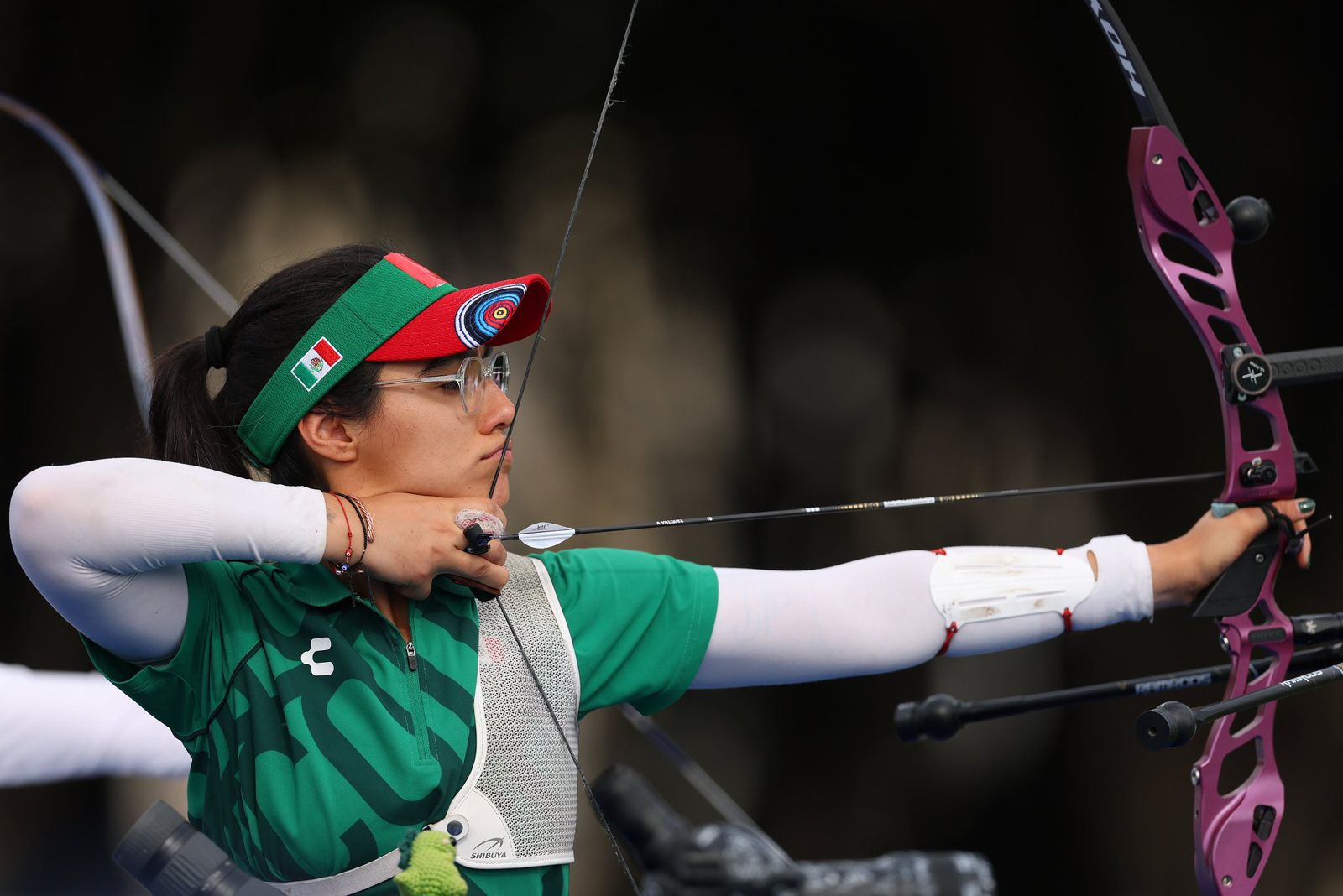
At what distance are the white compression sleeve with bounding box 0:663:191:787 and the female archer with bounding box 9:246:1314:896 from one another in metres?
0.68

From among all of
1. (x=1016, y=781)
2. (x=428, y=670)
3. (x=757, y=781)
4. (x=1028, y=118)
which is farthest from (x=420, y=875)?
(x=1028, y=118)

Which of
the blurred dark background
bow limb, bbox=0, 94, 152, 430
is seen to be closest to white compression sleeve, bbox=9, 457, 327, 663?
bow limb, bbox=0, 94, 152, 430

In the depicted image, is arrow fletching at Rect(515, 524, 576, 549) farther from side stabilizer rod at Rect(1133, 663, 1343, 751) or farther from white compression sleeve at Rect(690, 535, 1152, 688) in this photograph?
side stabilizer rod at Rect(1133, 663, 1343, 751)

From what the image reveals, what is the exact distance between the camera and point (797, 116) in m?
2.73

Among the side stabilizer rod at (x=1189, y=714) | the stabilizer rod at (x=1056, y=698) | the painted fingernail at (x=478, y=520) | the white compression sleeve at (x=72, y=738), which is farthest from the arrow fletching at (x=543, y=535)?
the white compression sleeve at (x=72, y=738)

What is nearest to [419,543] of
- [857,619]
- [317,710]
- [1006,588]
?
[317,710]

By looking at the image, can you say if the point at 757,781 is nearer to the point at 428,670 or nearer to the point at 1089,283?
the point at 1089,283

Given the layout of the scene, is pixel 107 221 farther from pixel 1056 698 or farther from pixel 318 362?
pixel 1056 698

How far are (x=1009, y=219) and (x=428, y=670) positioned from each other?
1858mm

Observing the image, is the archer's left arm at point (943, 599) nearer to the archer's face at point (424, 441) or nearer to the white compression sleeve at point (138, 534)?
the archer's face at point (424, 441)

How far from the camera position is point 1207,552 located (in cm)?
138

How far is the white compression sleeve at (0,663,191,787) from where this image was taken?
72.0 inches

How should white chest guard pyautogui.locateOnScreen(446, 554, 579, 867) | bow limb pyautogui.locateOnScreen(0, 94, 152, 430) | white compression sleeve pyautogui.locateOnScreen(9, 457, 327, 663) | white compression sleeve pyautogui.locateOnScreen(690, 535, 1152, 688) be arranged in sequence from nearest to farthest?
white compression sleeve pyautogui.locateOnScreen(9, 457, 327, 663), white chest guard pyautogui.locateOnScreen(446, 554, 579, 867), white compression sleeve pyautogui.locateOnScreen(690, 535, 1152, 688), bow limb pyautogui.locateOnScreen(0, 94, 152, 430)

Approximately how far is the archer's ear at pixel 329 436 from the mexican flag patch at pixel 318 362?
36mm
